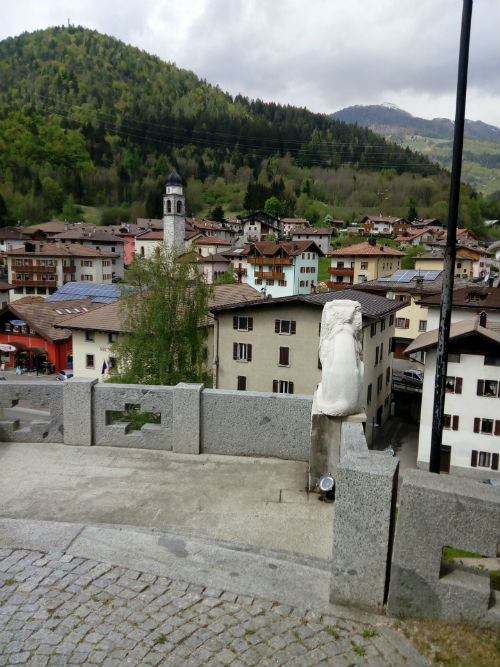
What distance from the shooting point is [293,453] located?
8070mm

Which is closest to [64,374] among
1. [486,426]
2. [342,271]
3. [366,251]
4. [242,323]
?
[242,323]

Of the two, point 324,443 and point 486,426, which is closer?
point 324,443

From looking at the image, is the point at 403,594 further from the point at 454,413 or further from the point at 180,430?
the point at 454,413

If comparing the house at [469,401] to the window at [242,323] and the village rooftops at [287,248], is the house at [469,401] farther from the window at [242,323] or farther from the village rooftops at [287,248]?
the village rooftops at [287,248]

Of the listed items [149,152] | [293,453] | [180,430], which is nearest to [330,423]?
[293,453]

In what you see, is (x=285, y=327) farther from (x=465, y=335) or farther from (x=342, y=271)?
(x=342, y=271)

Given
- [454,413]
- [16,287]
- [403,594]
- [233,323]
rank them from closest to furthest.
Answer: [403,594]
[454,413]
[233,323]
[16,287]

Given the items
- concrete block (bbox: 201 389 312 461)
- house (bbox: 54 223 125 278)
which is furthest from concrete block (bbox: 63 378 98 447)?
house (bbox: 54 223 125 278)

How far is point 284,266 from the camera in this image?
2800 inches

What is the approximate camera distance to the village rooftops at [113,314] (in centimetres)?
4000

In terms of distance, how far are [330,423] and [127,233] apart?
109 metres

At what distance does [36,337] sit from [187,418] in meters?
44.2

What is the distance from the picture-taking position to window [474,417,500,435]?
3055 cm

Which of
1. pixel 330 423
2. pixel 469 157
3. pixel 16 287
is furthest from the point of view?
pixel 16 287
